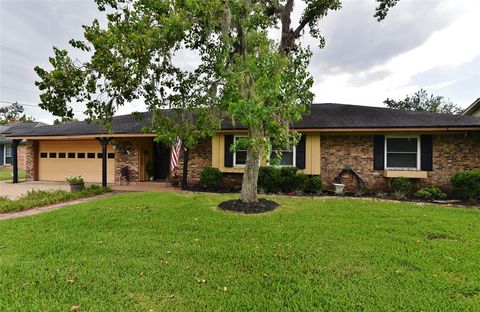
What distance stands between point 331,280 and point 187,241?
2.44 metres

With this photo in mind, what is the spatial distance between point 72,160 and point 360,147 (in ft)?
47.0

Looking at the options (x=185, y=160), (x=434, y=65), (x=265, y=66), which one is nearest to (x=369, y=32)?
(x=434, y=65)

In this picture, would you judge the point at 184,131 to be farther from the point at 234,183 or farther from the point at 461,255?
the point at 461,255

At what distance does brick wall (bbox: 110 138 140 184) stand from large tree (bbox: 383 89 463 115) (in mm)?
36224

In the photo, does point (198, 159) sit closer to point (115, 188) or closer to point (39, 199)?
point (115, 188)

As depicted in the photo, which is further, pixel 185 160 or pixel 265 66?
pixel 185 160

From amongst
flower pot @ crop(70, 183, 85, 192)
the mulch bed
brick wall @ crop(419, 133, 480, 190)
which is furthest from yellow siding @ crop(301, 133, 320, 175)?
flower pot @ crop(70, 183, 85, 192)

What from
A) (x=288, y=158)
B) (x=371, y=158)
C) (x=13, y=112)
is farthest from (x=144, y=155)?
(x=13, y=112)

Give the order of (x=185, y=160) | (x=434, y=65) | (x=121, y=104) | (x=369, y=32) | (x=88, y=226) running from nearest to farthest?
(x=88, y=226), (x=121, y=104), (x=185, y=160), (x=369, y=32), (x=434, y=65)

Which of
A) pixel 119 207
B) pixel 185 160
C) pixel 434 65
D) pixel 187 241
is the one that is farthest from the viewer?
pixel 434 65

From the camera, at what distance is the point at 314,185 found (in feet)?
31.9

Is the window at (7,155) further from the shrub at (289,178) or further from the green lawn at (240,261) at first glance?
the shrub at (289,178)

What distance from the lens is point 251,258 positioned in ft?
12.7

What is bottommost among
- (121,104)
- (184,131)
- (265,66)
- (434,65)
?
(184,131)
